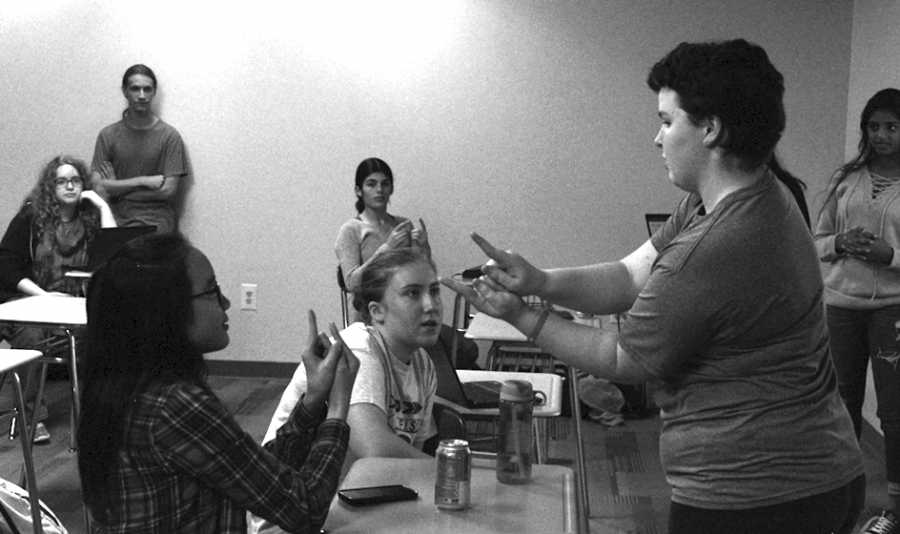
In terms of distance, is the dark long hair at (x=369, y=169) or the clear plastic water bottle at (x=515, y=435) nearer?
the clear plastic water bottle at (x=515, y=435)

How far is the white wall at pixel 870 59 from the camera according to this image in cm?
481

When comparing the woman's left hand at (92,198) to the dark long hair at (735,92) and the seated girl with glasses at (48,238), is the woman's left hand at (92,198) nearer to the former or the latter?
the seated girl with glasses at (48,238)

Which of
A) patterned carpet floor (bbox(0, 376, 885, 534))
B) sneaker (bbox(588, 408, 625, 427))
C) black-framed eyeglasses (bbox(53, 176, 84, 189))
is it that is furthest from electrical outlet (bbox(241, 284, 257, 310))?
sneaker (bbox(588, 408, 625, 427))

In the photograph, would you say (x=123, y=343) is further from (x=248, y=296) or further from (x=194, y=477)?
(x=248, y=296)

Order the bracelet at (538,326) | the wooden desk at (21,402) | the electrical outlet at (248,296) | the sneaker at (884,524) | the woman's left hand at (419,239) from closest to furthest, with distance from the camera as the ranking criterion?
the bracelet at (538,326), the wooden desk at (21,402), the sneaker at (884,524), the woman's left hand at (419,239), the electrical outlet at (248,296)

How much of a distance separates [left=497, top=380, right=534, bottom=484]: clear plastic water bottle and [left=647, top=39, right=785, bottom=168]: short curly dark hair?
2.32 ft

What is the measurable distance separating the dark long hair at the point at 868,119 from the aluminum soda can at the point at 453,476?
256cm

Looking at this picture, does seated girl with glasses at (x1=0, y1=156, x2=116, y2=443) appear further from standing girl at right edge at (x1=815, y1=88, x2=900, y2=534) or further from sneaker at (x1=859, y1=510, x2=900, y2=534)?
sneaker at (x1=859, y1=510, x2=900, y2=534)

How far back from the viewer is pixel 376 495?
6.24ft

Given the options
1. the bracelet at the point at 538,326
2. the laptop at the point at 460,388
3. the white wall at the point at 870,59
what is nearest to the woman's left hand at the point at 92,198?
the laptop at the point at 460,388

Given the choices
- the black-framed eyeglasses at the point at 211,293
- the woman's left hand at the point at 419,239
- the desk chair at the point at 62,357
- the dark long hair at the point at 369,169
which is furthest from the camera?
the dark long hair at the point at 369,169

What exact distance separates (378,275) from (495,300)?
3.66ft

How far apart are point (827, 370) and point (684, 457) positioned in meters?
0.26

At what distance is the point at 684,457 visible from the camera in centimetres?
157
